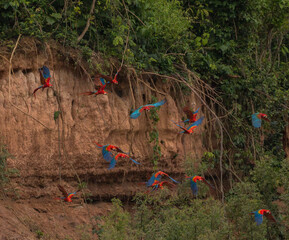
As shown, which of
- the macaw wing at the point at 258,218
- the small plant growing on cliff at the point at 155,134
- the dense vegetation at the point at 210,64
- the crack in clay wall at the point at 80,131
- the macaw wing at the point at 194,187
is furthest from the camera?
the small plant growing on cliff at the point at 155,134

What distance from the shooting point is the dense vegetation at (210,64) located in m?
5.97

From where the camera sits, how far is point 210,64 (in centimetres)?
788

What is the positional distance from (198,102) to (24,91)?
2.99 metres

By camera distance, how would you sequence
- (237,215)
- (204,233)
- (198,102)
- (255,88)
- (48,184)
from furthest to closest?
(255,88) < (198,102) < (237,215) < (48,184) < (204,233)

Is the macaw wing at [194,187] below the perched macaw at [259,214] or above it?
above

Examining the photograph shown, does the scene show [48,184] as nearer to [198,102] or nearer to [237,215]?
[237,215]

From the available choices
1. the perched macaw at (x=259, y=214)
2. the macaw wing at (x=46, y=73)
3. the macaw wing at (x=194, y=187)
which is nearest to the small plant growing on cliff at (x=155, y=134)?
→ the macaw wing at (x=194, y=187)

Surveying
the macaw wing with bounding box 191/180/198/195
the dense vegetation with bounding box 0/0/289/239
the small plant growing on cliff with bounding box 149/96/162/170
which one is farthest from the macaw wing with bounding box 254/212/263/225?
the small plant growing on cliff with bounding box 149/96/162/170

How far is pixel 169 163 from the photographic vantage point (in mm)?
7441

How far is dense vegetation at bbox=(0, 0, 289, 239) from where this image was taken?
5.97 metres

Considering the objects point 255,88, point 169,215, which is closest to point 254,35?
point 255,88

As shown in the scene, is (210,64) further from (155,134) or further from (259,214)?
(259,214)

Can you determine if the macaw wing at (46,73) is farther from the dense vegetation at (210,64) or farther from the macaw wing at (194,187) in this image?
the macaw wing at (194,187)

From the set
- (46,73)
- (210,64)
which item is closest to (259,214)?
(210,64)
